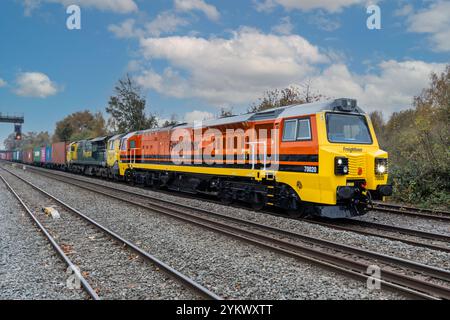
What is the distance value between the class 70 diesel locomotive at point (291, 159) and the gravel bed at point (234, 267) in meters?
→ 2.83

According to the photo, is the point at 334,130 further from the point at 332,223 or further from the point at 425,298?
the point at 425,298

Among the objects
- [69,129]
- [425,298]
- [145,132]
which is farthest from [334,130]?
[69,129]

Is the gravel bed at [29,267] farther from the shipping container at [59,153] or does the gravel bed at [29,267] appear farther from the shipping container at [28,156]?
the shipping container at [28,156]

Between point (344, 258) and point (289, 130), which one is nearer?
point (344, 258)

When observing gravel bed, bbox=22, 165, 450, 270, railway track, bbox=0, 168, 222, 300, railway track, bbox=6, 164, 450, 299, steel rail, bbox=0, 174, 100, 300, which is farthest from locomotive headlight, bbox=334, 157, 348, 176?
steel rail, bbox=0, 174, 100, 300

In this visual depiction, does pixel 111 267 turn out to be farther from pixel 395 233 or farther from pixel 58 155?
pixel 58 155

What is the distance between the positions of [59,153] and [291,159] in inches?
1551

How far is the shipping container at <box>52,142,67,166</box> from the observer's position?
4177 cm

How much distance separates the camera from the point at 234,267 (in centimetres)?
665

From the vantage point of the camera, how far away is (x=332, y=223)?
1055 cm

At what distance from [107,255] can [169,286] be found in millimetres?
2372

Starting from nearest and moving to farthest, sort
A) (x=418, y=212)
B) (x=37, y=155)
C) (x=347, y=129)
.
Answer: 1. (x=347, y=129)
2. (x=418, y=212)
3. (x=37, y=155)

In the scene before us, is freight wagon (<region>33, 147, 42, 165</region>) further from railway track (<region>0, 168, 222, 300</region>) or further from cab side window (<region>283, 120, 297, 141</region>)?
cab side window (<region>283, 120, 297, 141</region>)

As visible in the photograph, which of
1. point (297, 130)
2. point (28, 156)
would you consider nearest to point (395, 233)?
point (297, 130)
